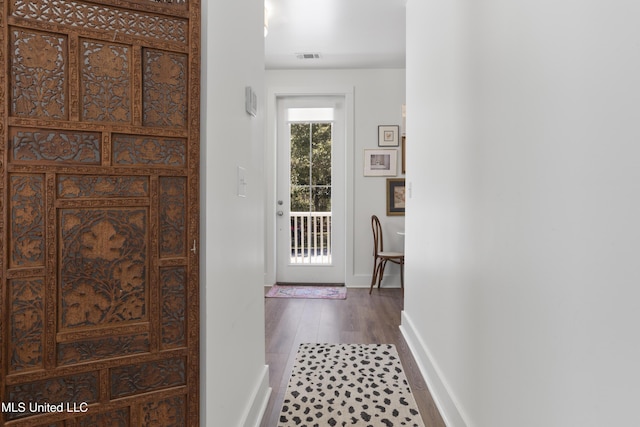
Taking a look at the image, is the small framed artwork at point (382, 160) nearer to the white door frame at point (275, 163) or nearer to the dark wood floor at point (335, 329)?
the white door frame at point (275, 163)

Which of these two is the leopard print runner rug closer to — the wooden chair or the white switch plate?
the white switch plate

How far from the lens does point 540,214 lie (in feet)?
3.24

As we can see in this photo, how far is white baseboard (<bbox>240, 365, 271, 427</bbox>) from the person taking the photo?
1.62 metres

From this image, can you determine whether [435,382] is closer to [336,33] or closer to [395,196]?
[395,196]

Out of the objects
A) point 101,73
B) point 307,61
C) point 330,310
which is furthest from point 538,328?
point 307,61

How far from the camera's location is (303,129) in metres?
4.93

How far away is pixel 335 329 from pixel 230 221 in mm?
2012

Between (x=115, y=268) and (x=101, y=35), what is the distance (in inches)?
24.3

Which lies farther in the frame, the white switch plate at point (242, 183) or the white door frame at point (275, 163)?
the white door frame at point (275, 163)

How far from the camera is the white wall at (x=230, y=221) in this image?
120 cm

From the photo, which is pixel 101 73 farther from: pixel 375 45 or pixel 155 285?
pixel 375 45

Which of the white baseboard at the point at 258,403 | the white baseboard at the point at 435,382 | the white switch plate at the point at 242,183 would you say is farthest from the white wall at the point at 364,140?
the white switch plate at the point at 242,183

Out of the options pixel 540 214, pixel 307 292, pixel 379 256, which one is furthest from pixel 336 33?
pixel 540 214

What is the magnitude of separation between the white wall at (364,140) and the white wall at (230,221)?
2.92 m
